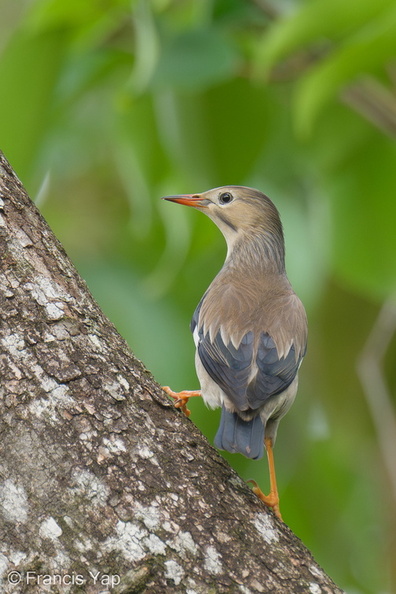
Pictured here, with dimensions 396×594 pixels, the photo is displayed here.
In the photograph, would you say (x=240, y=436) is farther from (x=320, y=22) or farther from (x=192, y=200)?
(x=320, y=22)

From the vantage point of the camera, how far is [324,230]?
4.51 metres

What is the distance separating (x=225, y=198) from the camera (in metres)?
4.46

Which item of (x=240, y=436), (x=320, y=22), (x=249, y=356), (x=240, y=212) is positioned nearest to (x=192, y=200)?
(x=240, y=212)

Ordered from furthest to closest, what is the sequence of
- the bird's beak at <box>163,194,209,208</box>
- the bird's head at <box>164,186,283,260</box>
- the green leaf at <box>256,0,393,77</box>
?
the bird's head at <box>164,186,283,260</box>, the bird's beak at <box>163,194,209,208</box>, the green leaf at <box>256,0,393,77</box>

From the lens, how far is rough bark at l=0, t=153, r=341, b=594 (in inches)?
82.4

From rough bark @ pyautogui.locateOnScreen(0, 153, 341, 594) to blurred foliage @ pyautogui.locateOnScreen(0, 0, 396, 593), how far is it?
4.96 feet

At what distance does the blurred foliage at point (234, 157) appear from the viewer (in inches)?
156

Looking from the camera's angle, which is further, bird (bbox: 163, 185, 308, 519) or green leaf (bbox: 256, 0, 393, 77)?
green leaf (bbox: 256, 0, 393, 77)

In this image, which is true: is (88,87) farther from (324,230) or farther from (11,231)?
(11,231)

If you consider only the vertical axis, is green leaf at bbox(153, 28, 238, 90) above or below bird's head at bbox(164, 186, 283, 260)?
above

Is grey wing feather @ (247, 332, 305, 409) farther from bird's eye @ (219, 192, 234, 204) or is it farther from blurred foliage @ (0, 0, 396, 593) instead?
bird's eye @ (219, 192, 234, 204)

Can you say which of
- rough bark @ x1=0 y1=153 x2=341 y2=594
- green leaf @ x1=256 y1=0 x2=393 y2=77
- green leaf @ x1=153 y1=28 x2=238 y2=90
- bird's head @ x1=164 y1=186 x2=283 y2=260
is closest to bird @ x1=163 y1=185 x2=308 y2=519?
rough bark @ x1=0 y1=153 x2=341 y2=594

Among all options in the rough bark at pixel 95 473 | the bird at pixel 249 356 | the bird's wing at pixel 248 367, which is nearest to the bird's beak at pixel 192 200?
the bird at pixel 249 356

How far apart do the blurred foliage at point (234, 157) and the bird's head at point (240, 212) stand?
9cm
